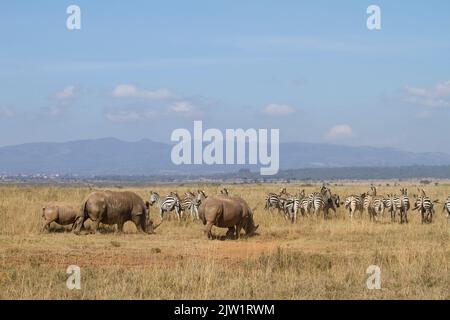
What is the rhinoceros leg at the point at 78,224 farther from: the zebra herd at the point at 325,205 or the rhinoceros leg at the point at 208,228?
the zebra herd at the point at 325,205

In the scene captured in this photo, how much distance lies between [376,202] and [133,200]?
395 inches

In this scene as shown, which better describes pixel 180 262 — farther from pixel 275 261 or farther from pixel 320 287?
pixel 320 287

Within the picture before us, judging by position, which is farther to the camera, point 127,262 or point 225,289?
point 127,262

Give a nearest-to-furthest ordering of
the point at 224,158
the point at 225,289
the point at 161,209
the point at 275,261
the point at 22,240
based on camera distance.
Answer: the point at 225,289 → the point at 275,261 → the point at 22,240 → the point at 224,158 → the point at 161,209

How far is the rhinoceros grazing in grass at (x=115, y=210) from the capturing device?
870 inches

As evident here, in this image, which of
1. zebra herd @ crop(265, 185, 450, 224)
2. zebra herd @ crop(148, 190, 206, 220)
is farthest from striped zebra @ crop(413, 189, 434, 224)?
zebra herd @ crop(148, 190, 206, 220)

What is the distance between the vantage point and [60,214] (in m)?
22.1

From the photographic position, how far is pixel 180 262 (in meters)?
15.4

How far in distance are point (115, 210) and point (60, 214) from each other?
1632mm

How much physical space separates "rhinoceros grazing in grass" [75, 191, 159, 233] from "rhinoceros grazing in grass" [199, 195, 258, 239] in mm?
2426

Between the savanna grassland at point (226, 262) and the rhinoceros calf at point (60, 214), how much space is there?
381 millimetres

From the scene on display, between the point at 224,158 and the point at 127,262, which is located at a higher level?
the point at 224,158

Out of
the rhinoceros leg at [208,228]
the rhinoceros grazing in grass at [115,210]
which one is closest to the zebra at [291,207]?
the rhinoceros grazing in grass at [115,210]
